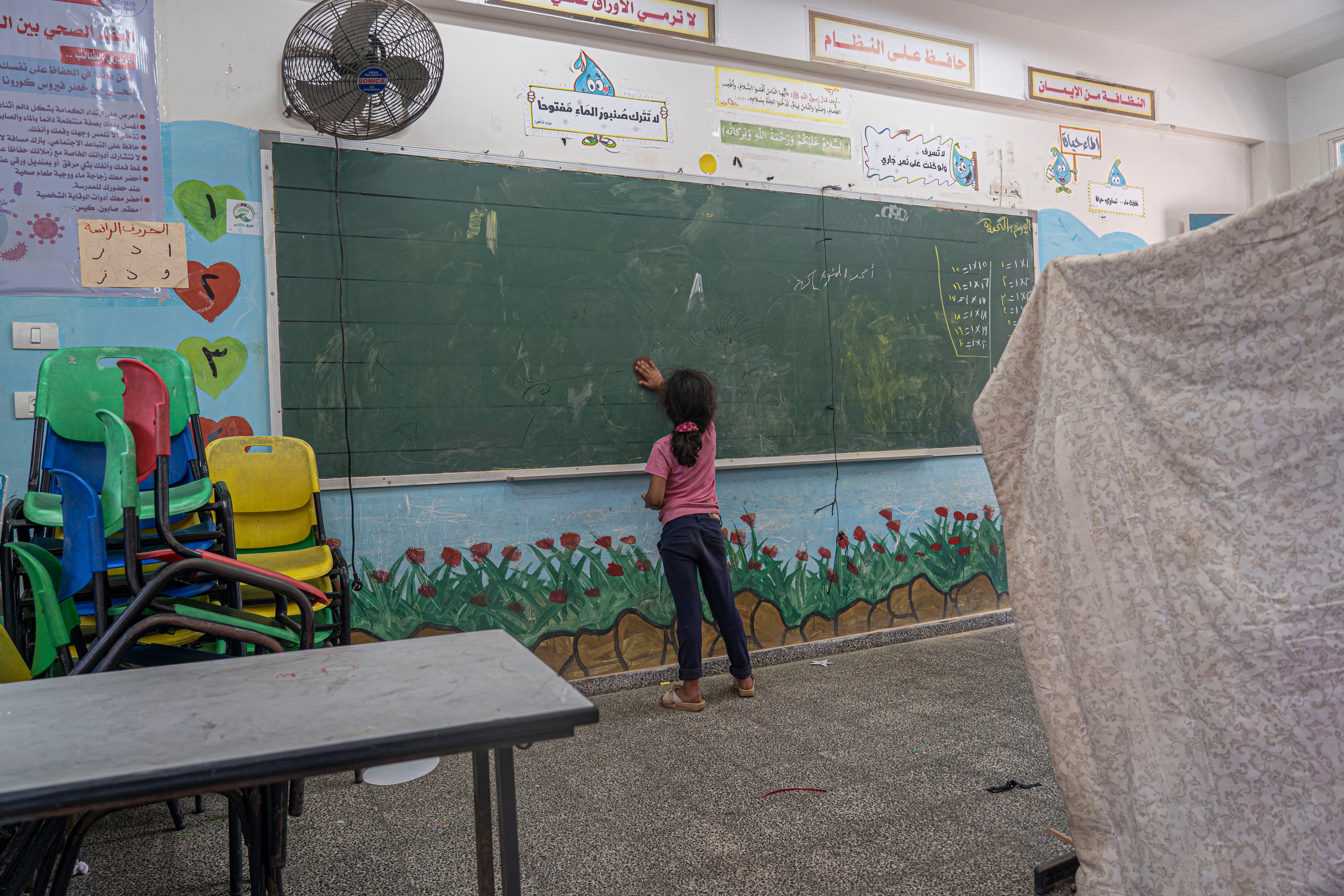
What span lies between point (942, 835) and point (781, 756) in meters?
0.63

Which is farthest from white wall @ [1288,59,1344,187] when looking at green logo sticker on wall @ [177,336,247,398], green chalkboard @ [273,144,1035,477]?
green logo sticker on wall @ [177,336,247,398]

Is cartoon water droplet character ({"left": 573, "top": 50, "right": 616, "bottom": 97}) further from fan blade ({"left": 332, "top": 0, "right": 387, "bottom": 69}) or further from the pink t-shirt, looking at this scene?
the pink t-shirt

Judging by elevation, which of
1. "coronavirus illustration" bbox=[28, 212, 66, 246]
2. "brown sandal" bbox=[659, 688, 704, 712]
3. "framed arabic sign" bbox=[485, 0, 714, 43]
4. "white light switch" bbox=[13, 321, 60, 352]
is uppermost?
"framed arabic sign" bbox=[485, 0, 714, 43]

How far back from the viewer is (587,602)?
10.9ft

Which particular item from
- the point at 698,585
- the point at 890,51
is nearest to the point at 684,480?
the point at 698,585

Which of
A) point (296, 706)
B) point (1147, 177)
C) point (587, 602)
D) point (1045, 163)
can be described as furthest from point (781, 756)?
point (1147, 177)

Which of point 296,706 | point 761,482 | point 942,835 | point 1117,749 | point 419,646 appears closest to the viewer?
point 296,706

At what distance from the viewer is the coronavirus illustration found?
8.43 ft

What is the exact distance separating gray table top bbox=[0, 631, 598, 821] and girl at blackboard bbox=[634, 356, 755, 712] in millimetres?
1901

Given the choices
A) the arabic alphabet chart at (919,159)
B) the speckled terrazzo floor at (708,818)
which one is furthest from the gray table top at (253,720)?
the arabic alphabet chart at (919,159)

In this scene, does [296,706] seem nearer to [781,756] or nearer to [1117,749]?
[1117,749]

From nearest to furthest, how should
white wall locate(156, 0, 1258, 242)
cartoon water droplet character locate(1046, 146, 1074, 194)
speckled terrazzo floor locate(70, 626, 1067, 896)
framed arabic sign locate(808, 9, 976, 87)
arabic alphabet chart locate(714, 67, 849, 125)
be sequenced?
speckled terrazzo floor locate(70, 626, 1067, 896) → white wall locate(156, 0, 1258, 242) → arabic alphabet chart locate(714, 67, 849, 125) → framed arabic sign locate(808, 9, 976, 87) → cartoon water droplet character locate(1046, 146, 1074, 194)

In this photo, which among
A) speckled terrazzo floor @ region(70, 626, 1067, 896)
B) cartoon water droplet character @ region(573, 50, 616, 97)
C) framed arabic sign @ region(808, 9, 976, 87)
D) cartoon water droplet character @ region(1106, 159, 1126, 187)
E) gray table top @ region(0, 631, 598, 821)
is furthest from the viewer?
cartoon water droplet character @ region(1106, 159, 1126, 187)

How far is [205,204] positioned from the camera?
9.09ft
